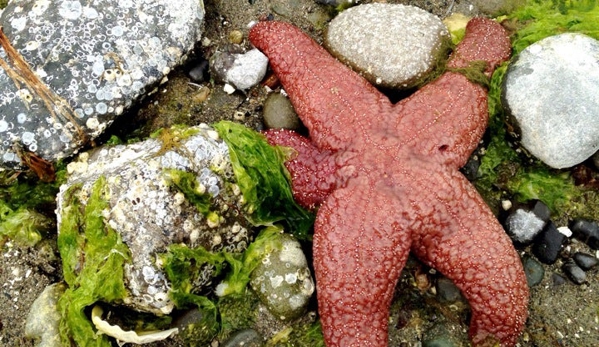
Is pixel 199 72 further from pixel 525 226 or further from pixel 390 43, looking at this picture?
pixel 525 226

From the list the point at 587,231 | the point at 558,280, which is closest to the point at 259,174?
the point at 558,280

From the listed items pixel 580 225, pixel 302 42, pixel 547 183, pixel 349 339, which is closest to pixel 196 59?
pixel 302 42

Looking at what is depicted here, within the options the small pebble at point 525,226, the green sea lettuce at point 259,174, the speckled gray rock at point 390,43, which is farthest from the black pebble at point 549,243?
the green sea lettuce at point 259,174

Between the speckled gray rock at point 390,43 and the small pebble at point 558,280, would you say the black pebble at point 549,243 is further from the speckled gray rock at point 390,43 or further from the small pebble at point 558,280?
the speckled gray rock at point 390,43

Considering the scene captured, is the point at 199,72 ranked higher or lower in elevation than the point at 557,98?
higher

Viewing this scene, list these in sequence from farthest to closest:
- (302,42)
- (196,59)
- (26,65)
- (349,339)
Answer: (196,59) → (302,42) → (26,65) → (349,339)

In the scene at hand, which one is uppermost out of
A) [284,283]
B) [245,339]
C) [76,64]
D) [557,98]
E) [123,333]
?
[76,64]

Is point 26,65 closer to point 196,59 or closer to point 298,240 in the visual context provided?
point 196,59
